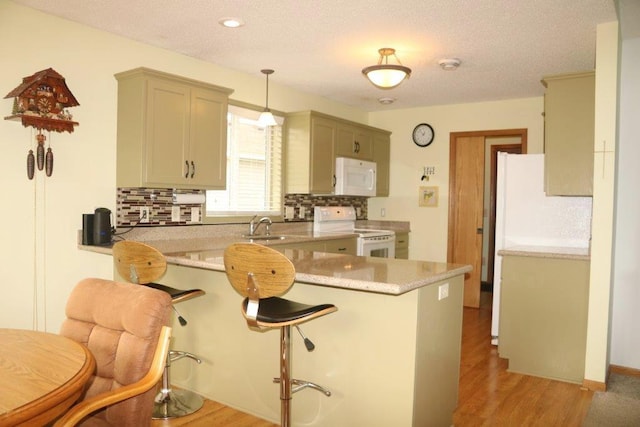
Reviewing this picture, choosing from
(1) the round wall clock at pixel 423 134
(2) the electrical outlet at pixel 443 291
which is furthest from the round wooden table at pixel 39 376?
(1) the round wall clock at pixel 423 134

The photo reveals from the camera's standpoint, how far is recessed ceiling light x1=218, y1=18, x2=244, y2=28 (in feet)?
10.4

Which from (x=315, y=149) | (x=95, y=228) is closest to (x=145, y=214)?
(x=95, y=228)

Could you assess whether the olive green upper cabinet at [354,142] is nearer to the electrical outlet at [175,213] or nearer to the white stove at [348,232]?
the white stove at [348,232]

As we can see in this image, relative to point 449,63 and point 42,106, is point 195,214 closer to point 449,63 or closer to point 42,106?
point 42,106

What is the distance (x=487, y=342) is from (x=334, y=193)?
215 cm

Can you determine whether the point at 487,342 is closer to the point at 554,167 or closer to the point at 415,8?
the point at 554,167

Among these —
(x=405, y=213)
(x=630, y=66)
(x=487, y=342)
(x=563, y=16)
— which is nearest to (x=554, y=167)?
(x=630, y=66)

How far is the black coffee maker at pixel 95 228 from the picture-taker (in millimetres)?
3238

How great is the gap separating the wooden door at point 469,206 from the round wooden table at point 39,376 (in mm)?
4974

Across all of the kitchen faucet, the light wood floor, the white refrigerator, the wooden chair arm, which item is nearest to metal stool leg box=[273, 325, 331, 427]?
the light wood floor

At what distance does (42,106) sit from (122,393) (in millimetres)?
2273

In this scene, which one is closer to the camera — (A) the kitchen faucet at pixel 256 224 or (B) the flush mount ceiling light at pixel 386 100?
(A) the kitchen faucet at pixel 256 224

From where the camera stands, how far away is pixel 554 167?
3.74 metres

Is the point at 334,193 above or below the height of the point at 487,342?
above
